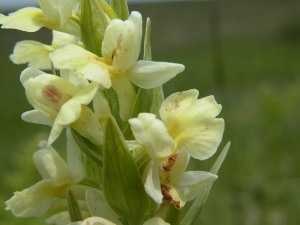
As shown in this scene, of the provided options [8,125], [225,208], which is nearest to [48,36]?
[8,125]

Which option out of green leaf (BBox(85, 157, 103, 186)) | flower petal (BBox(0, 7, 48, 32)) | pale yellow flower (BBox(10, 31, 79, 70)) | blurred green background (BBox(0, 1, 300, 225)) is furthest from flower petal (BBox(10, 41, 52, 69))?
blurred green background (BBox(0, 1, 300, 225))

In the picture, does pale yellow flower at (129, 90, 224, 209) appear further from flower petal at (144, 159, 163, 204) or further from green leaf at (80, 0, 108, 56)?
green leaf at (80, 0, 108, 56)

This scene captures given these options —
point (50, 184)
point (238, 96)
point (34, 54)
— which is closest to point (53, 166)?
point (50, 184)

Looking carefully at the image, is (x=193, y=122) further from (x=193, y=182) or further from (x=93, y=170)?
(x=93, y=170)

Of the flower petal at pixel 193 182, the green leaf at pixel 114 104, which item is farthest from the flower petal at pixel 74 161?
the flower petal at pixel 193 182

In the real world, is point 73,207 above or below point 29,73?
below

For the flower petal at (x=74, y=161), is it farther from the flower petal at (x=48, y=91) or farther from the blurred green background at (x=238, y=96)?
the blurred green background at (x=238, y=96)

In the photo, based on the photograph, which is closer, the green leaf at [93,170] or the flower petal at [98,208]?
the flower petal at [98,208]
